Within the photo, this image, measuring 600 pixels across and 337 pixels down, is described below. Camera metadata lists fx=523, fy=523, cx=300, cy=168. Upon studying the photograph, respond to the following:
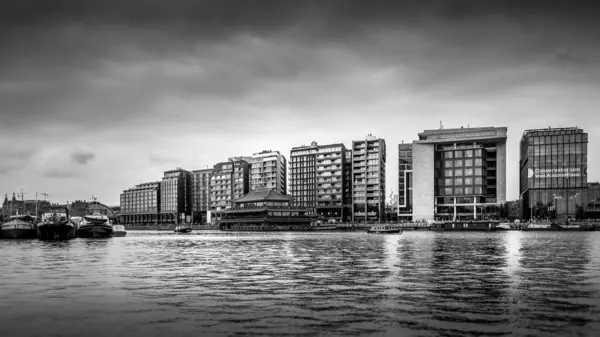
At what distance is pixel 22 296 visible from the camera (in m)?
28.6

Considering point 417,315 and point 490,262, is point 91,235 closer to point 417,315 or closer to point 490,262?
point 490,262

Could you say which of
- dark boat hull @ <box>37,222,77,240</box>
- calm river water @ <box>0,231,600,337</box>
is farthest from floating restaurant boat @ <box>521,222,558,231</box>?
calm river water @ <box>0,231,600,337</box>

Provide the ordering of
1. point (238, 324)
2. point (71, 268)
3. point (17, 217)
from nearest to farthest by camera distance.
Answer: point (238, 324) < point (71, 268) < point (17, 217)

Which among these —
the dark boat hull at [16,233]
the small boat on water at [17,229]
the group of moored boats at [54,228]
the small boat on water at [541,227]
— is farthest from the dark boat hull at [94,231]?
the small boat on water at [541,227]

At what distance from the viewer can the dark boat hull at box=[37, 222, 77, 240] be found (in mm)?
105188

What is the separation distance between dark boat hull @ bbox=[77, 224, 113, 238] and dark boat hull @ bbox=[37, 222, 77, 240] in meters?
12.3

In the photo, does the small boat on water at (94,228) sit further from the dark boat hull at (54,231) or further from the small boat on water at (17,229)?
the dark boat hull at (54,231)

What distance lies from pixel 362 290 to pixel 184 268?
1999 cm

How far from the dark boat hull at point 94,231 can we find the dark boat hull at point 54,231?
1232 cm

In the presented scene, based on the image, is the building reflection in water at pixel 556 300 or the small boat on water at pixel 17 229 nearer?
the building reflection in water at pixel 556 300

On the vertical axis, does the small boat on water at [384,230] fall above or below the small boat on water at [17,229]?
below

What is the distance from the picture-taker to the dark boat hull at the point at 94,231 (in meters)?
121

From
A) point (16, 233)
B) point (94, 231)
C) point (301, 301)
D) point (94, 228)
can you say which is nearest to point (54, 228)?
point (16, 233)

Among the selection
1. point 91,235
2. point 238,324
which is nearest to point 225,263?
point 238,324
